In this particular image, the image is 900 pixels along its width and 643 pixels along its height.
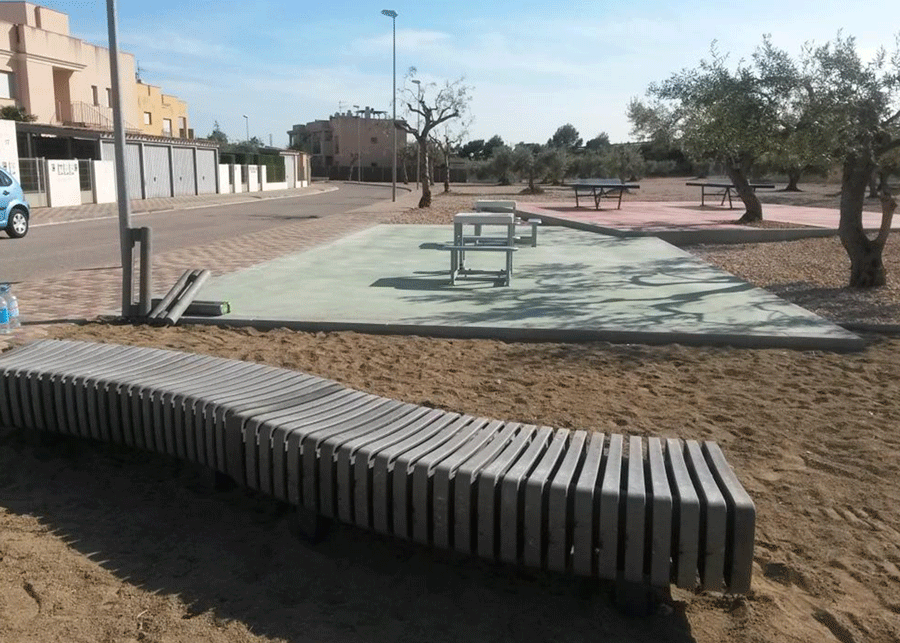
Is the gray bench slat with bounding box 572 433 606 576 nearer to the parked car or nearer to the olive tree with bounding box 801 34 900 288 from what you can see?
the olive tree with bounding box 801 34 900 288

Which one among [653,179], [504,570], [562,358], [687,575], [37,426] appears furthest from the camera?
[653,179]

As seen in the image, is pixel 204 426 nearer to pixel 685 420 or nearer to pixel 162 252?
pixel 685 420

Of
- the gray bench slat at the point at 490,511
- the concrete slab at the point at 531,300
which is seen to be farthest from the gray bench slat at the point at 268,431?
the concrete slab at the point at 531,300

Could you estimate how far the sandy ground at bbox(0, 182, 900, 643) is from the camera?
299cm

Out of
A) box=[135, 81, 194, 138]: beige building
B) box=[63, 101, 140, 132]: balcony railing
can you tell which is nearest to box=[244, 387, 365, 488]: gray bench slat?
box=[63, 101, 140, 132]: balcony railing

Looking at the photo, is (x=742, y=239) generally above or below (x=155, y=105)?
below

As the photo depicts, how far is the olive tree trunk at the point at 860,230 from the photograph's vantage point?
973 centimetres

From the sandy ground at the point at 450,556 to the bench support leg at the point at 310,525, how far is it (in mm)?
48

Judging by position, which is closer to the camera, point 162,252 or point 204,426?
point 204,426

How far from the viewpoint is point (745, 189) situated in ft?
70.0

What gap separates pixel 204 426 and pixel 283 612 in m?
1.19

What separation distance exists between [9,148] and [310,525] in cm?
2824

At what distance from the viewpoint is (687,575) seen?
288cm

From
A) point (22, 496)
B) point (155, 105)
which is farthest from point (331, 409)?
point (155, 105)
